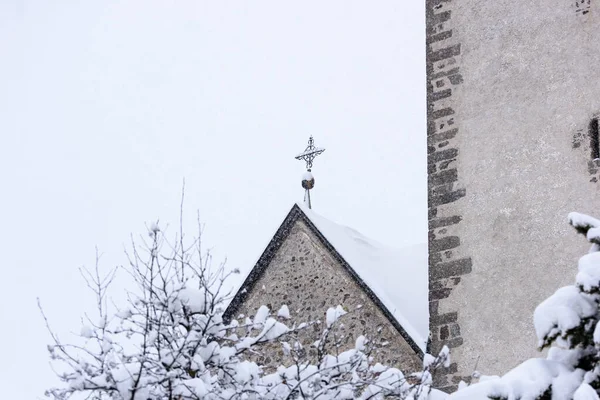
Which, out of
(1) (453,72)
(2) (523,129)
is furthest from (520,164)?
(1) (453,72)

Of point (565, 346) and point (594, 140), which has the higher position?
point (594, 140)

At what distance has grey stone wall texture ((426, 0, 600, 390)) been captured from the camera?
10.2 metres

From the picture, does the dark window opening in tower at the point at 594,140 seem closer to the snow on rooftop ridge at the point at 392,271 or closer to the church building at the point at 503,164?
the church building at the point at 503,164

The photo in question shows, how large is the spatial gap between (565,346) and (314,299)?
320 inches

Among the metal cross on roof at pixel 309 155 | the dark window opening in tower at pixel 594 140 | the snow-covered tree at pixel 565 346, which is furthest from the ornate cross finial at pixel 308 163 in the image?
the snow-covered tree at pixel 565 346

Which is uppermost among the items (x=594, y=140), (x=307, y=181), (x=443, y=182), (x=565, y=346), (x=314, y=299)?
(x=307, y=181)

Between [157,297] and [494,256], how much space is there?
402 cm

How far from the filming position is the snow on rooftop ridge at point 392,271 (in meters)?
12.7

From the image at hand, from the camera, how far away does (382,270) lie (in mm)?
13938

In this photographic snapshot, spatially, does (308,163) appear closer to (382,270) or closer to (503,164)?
(382,270)

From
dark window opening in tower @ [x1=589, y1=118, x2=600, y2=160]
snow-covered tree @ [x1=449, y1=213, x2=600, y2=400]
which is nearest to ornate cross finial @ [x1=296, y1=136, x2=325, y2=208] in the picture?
dark window opening in tower @ [x1=589, y1=118, x2=600, y2=160]

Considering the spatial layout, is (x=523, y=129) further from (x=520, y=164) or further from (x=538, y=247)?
(x=538, y=247)

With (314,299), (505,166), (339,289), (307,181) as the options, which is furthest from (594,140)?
(307,181)

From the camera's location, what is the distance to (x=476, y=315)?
34.1ft
